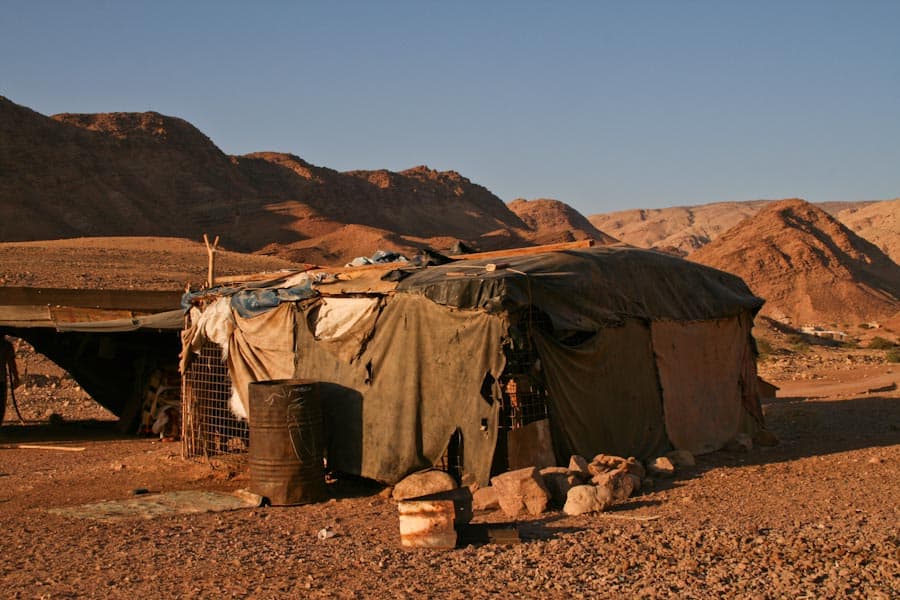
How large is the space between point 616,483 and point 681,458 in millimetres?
2129

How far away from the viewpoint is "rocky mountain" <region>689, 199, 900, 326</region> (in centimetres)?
4203

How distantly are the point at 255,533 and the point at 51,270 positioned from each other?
84.1 feet

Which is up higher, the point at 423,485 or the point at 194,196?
the point at 194,196

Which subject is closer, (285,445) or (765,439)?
(285,445)

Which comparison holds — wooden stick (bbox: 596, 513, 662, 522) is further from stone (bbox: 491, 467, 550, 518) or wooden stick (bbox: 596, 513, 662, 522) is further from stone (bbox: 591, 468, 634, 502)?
stone (bbox: 491, 467, 550, 518)

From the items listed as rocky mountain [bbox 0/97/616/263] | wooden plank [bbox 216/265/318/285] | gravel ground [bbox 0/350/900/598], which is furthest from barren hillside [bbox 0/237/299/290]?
gravel ground [bbox 0/350/900/598]

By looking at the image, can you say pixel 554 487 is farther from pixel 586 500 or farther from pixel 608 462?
pixel 608 462

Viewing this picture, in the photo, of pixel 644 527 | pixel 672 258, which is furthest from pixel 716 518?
pixel 672 258

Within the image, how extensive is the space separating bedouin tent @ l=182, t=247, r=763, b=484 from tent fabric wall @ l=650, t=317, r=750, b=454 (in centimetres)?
3

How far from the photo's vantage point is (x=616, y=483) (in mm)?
7289

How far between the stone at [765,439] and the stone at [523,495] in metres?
4.86

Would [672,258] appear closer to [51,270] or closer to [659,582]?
[659,582]

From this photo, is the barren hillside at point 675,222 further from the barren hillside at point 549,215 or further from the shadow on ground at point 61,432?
the shadow on ground at point 61,432

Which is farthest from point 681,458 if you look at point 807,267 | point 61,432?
point 807,267
